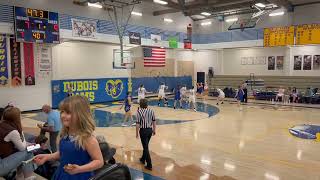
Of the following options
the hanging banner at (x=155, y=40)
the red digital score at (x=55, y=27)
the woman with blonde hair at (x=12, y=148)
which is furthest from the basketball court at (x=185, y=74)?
the woman with blonde hair at (x=12, y=148)

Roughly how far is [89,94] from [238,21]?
41.7 ft

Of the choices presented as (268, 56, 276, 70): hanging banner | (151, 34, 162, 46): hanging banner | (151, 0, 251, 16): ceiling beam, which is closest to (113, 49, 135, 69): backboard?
(151, 34, 162, 46): hanging banner

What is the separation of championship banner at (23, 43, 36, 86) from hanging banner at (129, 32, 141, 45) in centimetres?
674

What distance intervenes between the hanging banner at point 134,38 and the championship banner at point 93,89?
271 centimetres

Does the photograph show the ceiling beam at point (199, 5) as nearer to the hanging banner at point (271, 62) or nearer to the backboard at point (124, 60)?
the backboard at point (124, 60)

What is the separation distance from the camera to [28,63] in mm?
15438

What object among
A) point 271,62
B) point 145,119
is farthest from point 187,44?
point 145,119

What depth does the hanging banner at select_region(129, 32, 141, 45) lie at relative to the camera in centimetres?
2009

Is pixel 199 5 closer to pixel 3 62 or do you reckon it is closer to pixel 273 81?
pixel 273 81

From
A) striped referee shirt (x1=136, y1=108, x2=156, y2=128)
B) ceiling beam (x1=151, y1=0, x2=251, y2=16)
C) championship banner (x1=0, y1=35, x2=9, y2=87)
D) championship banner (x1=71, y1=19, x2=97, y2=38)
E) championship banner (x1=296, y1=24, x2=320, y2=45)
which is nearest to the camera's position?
striped referee shirt (x1=136, y1=108, x2=156, y2=128)

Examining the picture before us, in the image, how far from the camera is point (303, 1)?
2058 centimetres

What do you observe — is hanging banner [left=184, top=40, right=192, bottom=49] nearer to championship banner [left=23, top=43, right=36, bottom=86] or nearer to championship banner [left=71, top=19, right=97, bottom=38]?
championship banner [left=71, top=19, right=97, bottom=38]

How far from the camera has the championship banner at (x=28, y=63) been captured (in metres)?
15.3

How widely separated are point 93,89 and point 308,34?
14446 mm
